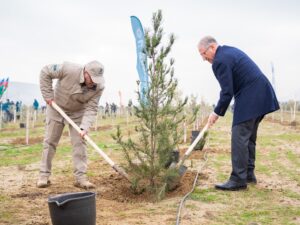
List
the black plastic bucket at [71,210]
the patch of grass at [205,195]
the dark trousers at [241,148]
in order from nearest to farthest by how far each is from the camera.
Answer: the black plastic bucket at [71,210] → the patch of grass at [205,195] → the dark trousers at [241,148]

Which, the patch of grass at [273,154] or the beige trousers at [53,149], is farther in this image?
the patch of grass at [273,154]

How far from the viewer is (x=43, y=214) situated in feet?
12.8

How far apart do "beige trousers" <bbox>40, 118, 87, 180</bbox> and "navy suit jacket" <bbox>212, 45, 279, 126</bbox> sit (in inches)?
76.5

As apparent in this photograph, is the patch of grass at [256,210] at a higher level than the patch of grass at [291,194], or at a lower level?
lower

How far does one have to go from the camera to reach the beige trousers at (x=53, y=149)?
526 cm

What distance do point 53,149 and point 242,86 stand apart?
8.96ft

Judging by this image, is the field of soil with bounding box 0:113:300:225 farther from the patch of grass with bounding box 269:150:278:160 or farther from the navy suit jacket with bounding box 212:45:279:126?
the patch of grass with bounding box 269:150:278:160

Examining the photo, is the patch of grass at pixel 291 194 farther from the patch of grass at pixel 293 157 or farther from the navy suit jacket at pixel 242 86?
the patch of grass at pixel 293 157

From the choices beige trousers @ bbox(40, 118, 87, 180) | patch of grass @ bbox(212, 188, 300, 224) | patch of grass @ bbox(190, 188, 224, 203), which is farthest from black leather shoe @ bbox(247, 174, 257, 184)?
beige trousers @ bbox(40, 118, 87, 180)

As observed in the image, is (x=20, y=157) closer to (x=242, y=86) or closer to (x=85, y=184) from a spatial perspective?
(x=85, y=184)

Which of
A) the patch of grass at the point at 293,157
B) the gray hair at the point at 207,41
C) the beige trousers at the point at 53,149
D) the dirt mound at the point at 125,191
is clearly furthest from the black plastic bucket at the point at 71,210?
the patch of grass at the point at 293,157

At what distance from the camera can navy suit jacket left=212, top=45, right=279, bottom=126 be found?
190 inches

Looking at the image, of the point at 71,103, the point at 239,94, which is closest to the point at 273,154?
the point at 239,94

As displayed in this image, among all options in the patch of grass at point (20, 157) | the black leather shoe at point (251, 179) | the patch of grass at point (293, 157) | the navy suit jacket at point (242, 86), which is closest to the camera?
the navy suit jacket at point (242, 86)
